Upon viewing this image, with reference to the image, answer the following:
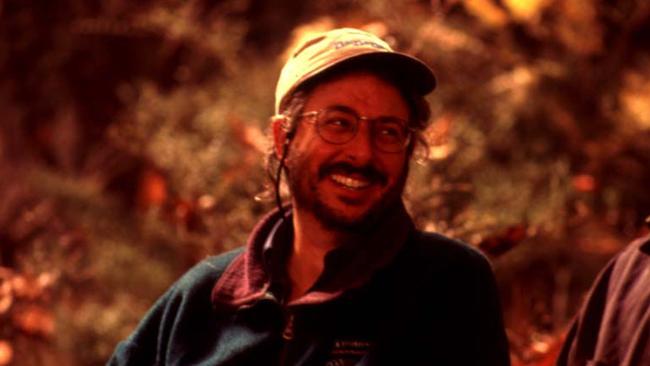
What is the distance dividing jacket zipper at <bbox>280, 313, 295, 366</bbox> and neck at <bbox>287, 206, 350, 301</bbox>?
0.21ft

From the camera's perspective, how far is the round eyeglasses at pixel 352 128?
217 centimetres

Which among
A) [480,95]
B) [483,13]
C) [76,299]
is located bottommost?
[76,299]

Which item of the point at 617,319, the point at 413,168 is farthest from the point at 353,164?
the point at 413,168

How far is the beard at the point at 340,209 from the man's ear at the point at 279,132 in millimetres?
100

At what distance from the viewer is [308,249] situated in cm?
229

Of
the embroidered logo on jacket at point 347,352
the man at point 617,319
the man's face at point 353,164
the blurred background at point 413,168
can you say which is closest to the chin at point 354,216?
the man's face at point 353,164

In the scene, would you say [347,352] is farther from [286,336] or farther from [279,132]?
[279,132]

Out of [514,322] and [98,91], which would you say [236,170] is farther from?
[98,91]

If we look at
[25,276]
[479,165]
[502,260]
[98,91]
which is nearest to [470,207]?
[502,260]

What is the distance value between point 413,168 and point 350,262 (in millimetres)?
1001

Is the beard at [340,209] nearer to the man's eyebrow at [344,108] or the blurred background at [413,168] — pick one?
the man's eyebrow at [344,108]

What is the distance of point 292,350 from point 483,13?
6.11 feet

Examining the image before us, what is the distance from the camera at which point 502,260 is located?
3244mm

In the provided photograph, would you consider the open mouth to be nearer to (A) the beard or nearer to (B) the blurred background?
(A) the beard
